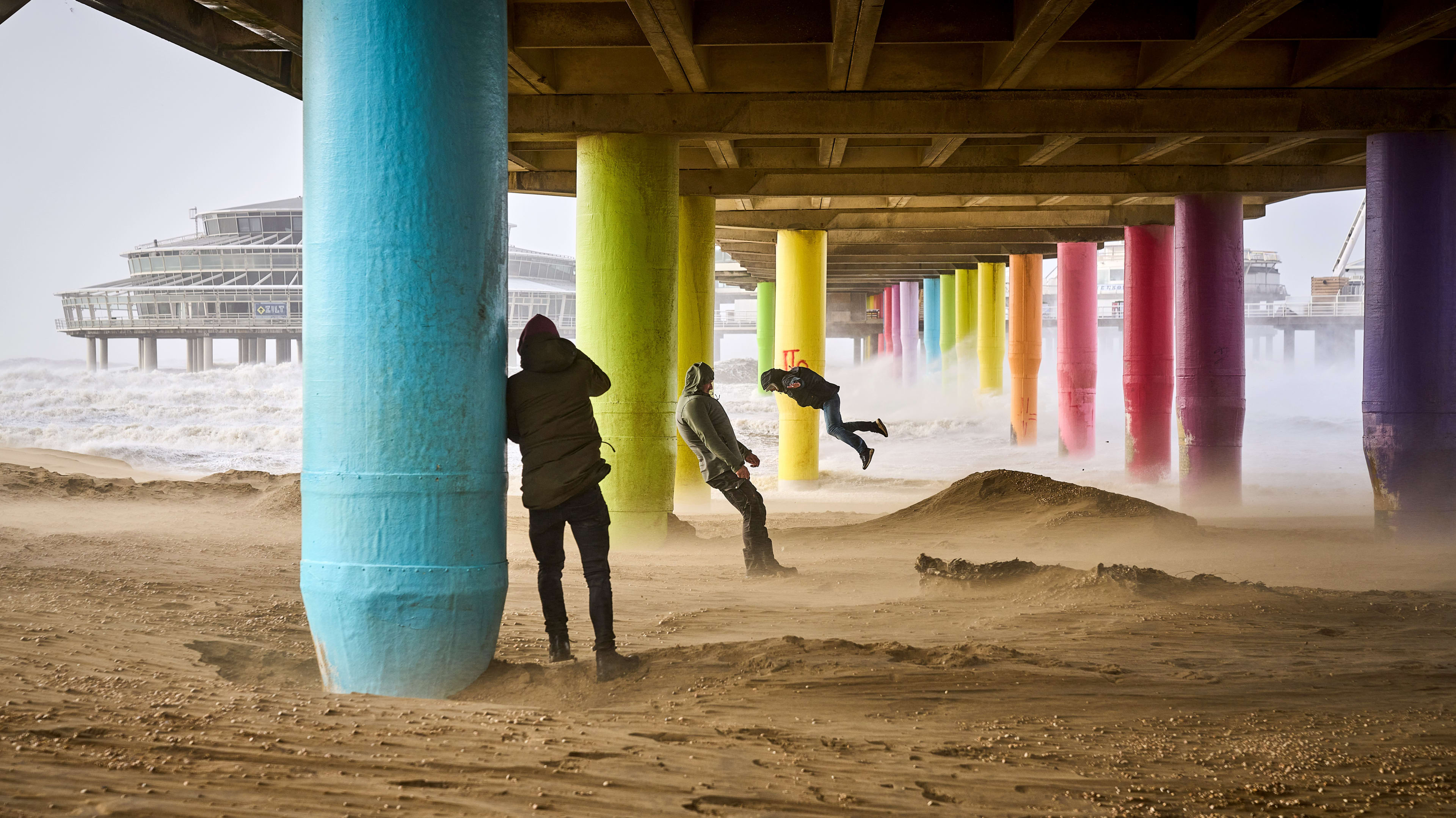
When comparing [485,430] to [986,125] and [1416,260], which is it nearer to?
[986,125]

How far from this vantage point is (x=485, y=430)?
6.05 metres

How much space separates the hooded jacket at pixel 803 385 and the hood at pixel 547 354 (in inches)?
274

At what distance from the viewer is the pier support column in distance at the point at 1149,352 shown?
68.7ft

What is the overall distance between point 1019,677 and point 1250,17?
22.8 ft

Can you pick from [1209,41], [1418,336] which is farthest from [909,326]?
[1209,41]

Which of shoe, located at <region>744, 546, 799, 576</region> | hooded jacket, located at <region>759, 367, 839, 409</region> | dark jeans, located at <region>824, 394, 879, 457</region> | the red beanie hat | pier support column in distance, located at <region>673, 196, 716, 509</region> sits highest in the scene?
pier support column in distance, located at <region>673, 196, 716, 509</region>

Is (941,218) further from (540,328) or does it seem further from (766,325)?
(766,325)

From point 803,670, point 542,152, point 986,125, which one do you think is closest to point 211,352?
point 542,152

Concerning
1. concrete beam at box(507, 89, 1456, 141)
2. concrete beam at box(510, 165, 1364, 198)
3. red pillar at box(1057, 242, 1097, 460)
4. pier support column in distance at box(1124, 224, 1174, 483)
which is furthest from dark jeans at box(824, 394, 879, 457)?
red pillar at box(1057, 242, 1097, 460)

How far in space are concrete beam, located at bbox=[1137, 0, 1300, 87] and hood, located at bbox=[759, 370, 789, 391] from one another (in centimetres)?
506

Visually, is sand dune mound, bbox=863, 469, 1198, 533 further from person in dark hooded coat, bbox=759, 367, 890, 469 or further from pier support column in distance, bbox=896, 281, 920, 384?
pier support column in distance, bbox=896, 281, 920, 384

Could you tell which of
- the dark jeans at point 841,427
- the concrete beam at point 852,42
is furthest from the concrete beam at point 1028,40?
the dark jeans at point 841,427

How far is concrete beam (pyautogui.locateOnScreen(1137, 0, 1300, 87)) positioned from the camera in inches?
394

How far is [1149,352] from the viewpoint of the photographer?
2094 cm
